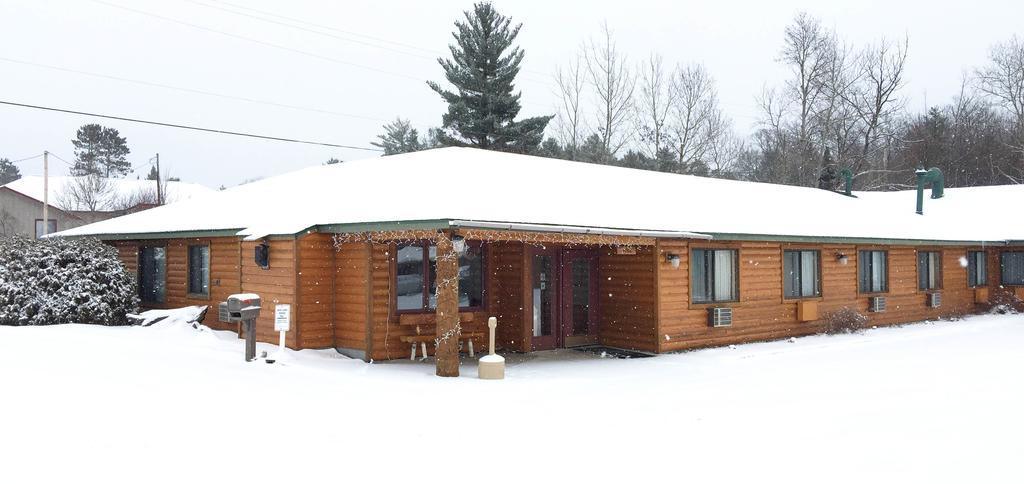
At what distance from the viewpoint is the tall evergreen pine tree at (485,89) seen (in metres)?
33.3

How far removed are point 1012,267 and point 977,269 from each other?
1259 mm

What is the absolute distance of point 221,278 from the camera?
14.6 meters

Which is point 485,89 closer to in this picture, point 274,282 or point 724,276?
point 724,276

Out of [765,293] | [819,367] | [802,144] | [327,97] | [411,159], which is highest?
[327,97]

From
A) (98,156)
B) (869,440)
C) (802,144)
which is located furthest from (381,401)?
(98,156)

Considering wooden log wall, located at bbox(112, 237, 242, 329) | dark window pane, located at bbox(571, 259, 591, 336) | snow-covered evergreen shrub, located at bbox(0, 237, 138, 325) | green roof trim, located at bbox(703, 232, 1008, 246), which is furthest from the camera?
green roof trim, located at bbox(703, 232, 1008, 246)

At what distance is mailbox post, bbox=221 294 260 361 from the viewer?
10602 millimetres

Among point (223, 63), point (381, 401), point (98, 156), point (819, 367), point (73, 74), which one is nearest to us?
point (381, 401)

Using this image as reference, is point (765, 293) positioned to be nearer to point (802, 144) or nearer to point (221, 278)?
point (221, 278)

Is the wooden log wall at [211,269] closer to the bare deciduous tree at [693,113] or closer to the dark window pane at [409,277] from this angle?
the dark window pane at [409,277]

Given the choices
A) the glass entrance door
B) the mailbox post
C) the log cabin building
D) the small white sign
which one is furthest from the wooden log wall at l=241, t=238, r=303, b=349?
the glass entrance door

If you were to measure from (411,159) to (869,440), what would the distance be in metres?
9.86

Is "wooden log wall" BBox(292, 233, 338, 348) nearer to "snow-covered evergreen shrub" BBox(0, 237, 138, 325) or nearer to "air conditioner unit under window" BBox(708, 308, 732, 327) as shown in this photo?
"snow-covered evergreen shrub" BBox(0, 237, 138, 325)

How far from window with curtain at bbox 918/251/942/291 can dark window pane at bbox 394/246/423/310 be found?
1389cm
